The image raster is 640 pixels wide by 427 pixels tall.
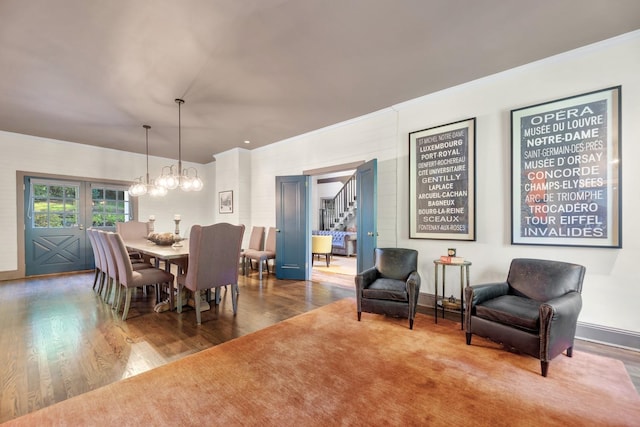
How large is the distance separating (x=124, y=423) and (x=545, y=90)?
4483mm

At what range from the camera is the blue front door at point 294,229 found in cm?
524

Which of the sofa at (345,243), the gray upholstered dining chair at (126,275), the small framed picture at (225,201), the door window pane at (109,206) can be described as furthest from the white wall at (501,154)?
the door window pane at (109,206)

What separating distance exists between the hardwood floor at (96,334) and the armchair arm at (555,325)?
492mm

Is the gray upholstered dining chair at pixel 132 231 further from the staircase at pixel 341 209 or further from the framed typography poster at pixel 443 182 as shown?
the staircase at pixel 341 209

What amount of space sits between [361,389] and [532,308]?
63.1 inches

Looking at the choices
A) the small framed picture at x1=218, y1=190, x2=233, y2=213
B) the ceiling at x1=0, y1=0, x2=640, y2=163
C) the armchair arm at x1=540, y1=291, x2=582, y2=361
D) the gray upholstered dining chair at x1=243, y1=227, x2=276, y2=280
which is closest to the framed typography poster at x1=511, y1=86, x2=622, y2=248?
the ceiling at x1=0, y1=0, x2=640, y2=163

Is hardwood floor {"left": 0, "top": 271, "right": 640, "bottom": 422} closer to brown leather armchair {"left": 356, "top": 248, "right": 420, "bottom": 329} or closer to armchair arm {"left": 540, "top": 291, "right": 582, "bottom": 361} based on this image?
armchair arm {"left": 540, "top": 291, "right": 582, "bottom": 361}

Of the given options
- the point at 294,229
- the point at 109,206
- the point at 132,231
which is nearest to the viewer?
the point at 294,229

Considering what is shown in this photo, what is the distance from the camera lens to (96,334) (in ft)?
9.05

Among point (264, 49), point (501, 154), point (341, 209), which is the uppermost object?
point (264, 49)

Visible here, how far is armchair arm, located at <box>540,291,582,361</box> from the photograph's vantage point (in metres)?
2.01

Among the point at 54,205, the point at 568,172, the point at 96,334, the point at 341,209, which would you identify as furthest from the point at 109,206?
the point at 568,172

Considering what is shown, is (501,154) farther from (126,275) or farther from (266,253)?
(126,275)

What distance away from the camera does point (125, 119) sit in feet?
14.6
